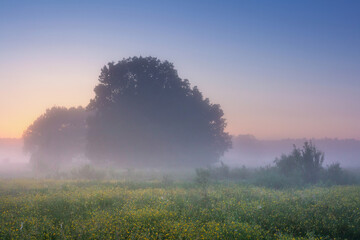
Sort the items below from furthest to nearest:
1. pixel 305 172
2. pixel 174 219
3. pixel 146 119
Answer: pixel 146 119, pixel 305 172, pixel 174 219

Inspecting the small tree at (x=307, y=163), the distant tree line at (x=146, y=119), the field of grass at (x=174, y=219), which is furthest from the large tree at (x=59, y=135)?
the small tree at (x=307, y=163)

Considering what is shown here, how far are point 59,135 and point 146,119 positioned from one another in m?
23.4

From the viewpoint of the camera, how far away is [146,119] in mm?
32094

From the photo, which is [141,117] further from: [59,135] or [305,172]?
[59,135]

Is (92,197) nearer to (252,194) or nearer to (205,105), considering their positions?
(252,194)

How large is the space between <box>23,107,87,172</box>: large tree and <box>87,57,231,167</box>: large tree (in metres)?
15.7

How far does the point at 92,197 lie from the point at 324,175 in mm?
20722

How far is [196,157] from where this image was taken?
36750 millimetres

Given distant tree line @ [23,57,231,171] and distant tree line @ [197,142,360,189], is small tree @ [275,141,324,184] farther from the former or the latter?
distant tree line @ [23,57,231,171]

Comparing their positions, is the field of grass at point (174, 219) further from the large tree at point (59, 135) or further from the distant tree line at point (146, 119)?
the large tree at point (59, 135)

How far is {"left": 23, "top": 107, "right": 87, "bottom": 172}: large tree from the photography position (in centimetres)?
4566

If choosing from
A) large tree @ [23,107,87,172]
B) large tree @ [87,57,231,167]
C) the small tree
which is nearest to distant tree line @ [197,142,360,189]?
the small tree

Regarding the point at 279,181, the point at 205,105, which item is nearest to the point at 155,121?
the point at 205,105

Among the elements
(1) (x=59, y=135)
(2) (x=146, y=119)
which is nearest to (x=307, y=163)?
(2) (x=146, y=119)
